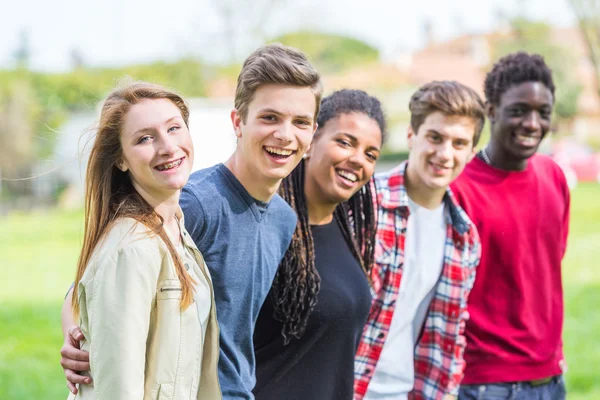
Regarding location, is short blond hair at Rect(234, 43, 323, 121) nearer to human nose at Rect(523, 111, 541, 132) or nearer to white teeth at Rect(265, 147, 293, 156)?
white teeth at Rect(265, 147, 293, 156)

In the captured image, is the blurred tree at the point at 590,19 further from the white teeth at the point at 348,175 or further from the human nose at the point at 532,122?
the white teeth at the point at 348,175

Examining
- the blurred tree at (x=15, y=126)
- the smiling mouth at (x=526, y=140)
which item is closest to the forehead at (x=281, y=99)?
the smiling mouth at (x=526, y=140)

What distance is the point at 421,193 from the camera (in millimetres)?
3609

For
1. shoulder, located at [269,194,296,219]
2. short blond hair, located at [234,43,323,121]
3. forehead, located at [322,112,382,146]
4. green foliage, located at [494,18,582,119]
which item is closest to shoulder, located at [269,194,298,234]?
shoulder, located at [269,194,296,219]

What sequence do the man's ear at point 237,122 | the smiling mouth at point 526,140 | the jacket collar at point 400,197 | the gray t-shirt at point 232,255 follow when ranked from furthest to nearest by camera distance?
the smiling mouth at point 526,140, the jacket collar at point 400,197, the man's ear at point 237,122, the gray t-shirt at point 232,255

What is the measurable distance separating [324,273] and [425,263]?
0.72 metres

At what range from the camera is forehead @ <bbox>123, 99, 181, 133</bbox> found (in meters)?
2.30

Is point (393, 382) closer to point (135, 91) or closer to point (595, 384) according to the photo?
point (135, 91)

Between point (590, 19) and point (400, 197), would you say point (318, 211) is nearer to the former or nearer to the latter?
point (400, 197)

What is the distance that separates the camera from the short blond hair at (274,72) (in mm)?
2600

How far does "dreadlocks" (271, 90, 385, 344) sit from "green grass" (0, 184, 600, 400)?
0.78 metres

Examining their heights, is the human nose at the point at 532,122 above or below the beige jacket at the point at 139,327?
above

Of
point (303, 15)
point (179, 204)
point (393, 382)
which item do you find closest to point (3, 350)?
point (393, 382)

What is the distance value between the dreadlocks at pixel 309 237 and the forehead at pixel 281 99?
0.53 m
